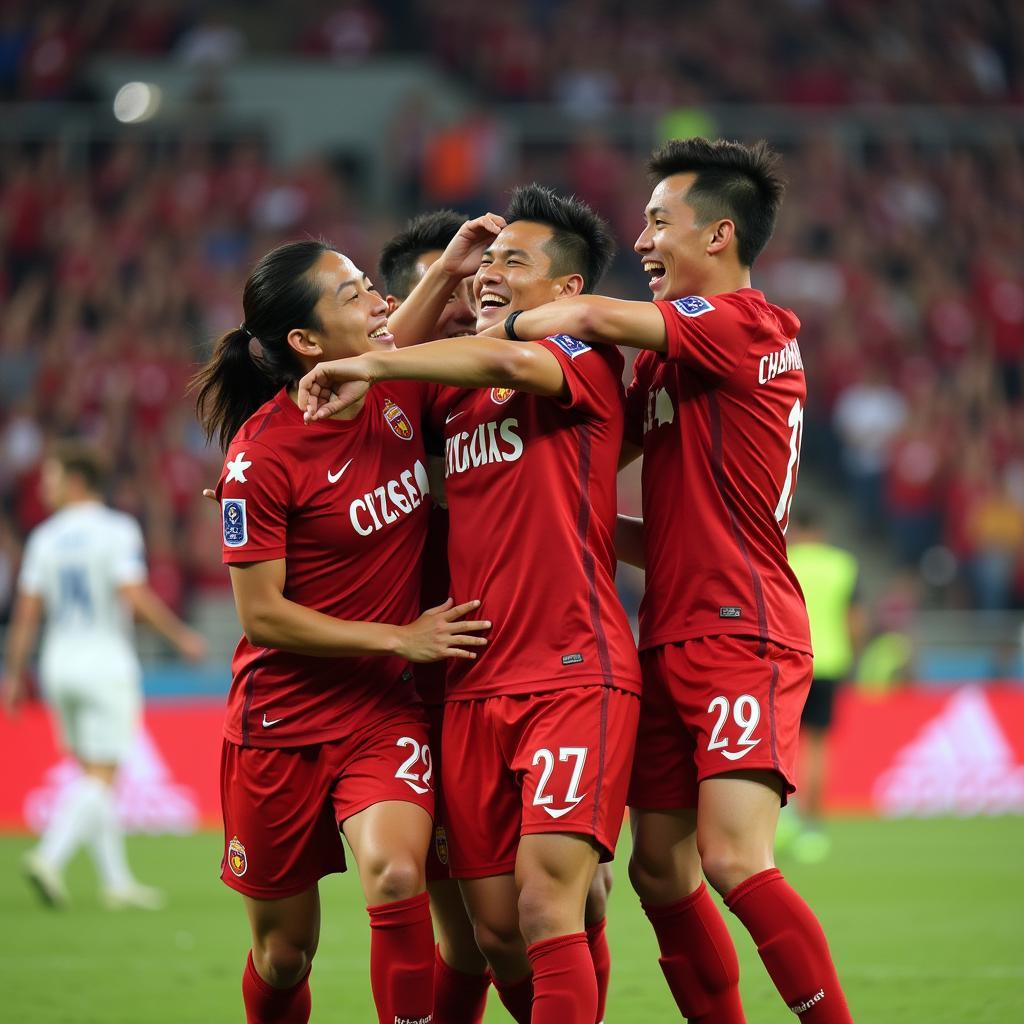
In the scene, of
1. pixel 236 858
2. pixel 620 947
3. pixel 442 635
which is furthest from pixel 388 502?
pixel 620 947

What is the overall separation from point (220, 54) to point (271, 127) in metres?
1.16

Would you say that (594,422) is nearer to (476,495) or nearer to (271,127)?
(476,495)

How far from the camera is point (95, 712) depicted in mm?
10234

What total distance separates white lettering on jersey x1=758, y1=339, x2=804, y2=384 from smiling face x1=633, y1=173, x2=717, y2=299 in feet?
0.98

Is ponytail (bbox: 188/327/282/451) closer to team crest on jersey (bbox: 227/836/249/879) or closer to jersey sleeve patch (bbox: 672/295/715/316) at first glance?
team crest on jersey (bbox: 227/836/249/879)

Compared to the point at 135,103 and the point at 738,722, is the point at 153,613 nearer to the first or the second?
the point at 738,722

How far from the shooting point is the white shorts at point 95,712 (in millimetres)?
10188

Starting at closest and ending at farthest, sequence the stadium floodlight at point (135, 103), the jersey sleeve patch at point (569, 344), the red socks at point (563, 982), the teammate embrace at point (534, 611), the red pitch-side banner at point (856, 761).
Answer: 1. the red socks at point (563, 982)
2. the teammate embrace at point (534, 611)
3. the jersey sleeve patch at point (569, 344)
4. the red pitch-side banner at point (856, 761)
5. the stadium floodlight at point (135, 103)

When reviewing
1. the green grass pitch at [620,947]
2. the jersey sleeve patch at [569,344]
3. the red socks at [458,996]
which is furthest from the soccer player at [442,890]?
the green grass pitch at [620,947]

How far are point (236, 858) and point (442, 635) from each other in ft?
3.16

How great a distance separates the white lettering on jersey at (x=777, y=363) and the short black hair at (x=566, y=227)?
2.03 feet

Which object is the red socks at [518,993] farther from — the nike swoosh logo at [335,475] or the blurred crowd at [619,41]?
the blurred crowd at [619,41]

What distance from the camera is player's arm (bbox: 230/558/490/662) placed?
15.9 ft

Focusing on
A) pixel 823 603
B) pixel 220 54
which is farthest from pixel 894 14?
pixel 823 603
